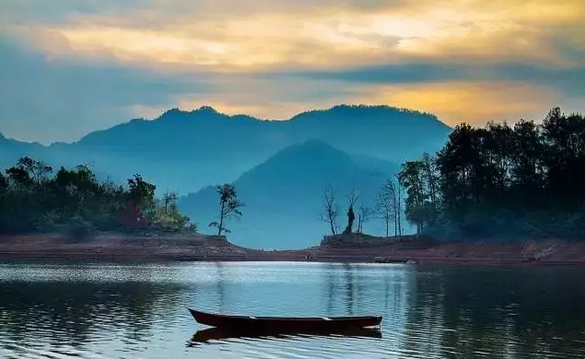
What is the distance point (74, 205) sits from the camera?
551 ft

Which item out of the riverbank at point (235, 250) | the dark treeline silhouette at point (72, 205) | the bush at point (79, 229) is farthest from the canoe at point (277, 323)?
the dark treeline silhouette at point (72, 205)

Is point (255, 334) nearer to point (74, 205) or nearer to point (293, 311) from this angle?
point (293, 311)

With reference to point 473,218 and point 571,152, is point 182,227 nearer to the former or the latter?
point 473,218

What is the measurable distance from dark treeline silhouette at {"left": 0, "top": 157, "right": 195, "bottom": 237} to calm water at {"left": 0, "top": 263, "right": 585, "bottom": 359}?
60098 mm

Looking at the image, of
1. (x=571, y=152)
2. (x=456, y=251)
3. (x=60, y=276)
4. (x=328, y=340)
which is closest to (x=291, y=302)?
(x=328, y=340)

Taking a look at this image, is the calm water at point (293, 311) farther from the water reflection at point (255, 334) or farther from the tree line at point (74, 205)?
the tree line at point (74, 205)

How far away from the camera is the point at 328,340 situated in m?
45.4

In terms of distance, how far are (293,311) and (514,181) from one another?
92.4 m

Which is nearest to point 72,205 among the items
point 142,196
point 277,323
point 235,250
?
point 142,196

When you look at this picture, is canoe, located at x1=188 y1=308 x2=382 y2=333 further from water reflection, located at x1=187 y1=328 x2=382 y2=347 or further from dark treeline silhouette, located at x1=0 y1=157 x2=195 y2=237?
dark treeline silhouette, located at x1=0 y1=157 x2=195 y2=237

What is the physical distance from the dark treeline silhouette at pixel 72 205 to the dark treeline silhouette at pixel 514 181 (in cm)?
5301

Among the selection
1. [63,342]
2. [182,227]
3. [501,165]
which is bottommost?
[63,342]

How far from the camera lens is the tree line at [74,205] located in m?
161

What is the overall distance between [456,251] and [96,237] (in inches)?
2528
